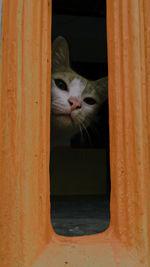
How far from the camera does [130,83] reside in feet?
2.44

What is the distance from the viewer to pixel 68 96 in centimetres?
127

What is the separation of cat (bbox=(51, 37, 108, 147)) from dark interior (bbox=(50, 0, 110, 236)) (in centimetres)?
24

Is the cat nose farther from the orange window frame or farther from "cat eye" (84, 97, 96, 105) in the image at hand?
the orange window frame

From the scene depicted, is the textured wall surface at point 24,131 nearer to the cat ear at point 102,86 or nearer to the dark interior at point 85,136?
the cat ear at point 102,86

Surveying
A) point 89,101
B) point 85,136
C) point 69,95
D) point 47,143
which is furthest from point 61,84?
point 85,136

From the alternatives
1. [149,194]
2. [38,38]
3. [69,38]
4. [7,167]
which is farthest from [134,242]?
[69,38]

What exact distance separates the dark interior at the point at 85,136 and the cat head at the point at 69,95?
0.24 metres

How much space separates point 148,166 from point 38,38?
45 cm

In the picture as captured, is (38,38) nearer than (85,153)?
Yes

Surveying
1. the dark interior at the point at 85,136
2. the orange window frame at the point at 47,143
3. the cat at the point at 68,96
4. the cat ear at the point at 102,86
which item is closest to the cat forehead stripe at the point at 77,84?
the cat at the point at 68,96

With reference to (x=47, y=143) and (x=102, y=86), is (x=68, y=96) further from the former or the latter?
(x=47, y=143)

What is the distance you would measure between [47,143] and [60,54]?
753 millimetres

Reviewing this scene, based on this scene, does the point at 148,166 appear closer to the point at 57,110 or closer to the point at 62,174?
the point at 57,110

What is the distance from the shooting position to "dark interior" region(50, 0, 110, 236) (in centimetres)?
195
